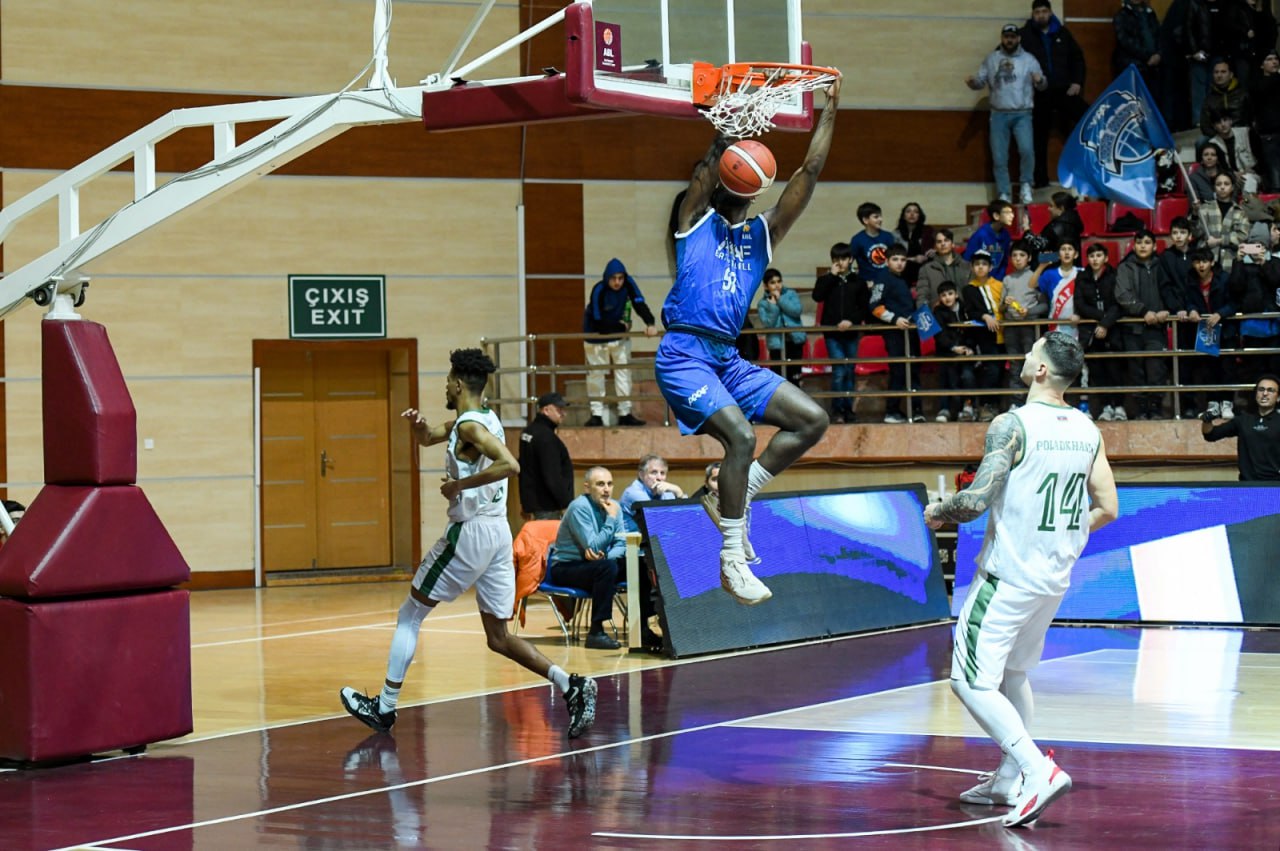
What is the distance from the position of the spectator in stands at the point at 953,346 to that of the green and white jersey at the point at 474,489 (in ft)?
28.3

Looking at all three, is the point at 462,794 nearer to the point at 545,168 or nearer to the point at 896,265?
the point at 896,265

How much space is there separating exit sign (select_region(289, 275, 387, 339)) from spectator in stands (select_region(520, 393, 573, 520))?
3929 mm

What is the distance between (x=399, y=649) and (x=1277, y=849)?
5033mm

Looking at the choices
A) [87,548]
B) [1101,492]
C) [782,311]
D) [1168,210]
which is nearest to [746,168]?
[1101,492]

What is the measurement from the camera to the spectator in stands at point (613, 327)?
18656 mm

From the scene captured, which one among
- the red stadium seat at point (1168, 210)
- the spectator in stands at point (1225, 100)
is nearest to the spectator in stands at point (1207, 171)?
the red stadium seat at point (1168, 210)

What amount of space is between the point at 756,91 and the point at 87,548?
4.32m

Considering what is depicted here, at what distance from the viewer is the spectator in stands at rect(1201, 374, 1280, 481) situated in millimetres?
14359

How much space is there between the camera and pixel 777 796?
7758 millimetres

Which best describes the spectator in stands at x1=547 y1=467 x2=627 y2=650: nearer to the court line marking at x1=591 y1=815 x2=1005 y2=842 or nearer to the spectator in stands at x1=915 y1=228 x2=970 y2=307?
the spectator in stands at x1=915 y1=228 x2=970 y2=307

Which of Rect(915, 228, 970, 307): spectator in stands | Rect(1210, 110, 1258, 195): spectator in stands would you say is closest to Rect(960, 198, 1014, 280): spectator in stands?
Rect(915, 228, 970, 307): spectator in stands

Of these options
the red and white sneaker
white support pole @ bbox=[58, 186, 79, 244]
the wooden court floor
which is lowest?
the wooden court floor

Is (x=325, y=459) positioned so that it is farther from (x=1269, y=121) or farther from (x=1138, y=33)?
(x=1269, y=121)

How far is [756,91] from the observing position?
28.0 ft
